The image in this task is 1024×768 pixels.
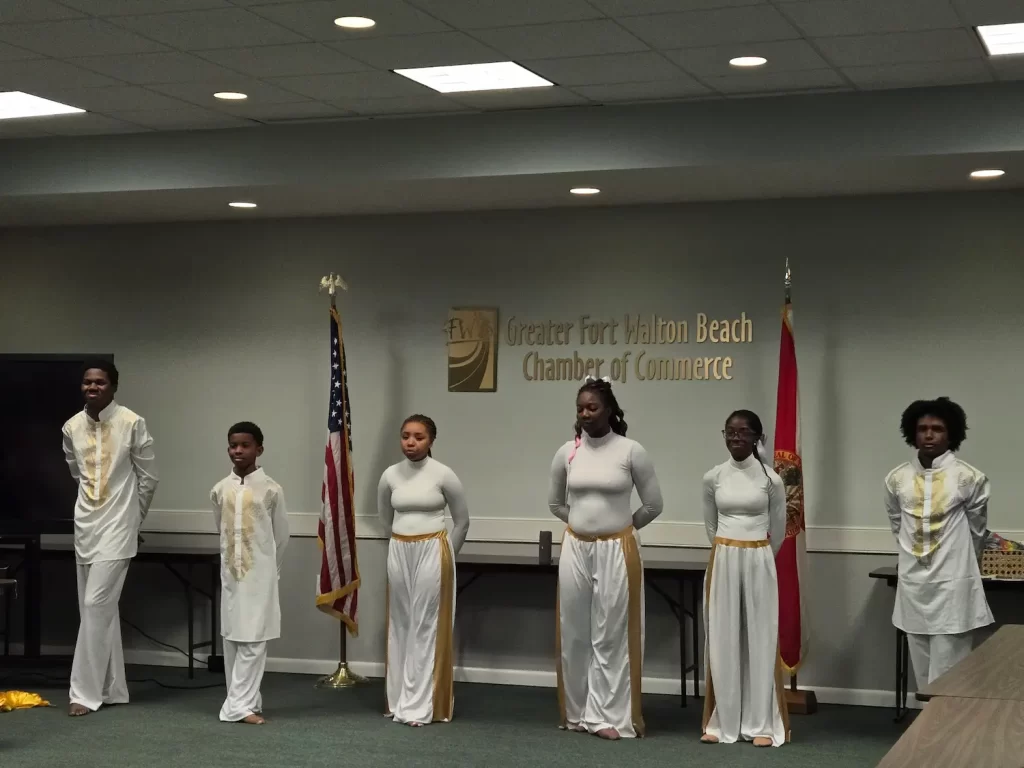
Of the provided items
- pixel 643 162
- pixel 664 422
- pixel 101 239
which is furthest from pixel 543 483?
pixel 101 239

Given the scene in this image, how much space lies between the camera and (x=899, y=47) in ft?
18.5

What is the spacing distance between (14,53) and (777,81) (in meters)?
3.22

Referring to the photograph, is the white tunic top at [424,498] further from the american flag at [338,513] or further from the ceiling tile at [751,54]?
the ceiling tile at [751,54]

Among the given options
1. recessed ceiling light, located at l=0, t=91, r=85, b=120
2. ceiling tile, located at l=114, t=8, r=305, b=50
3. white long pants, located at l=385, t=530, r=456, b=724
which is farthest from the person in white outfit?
recessed ceiling light, located at l=0, t=91, r=85, b=120

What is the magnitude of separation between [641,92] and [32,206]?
367 centimetres

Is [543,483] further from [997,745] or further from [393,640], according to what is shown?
[997,745]

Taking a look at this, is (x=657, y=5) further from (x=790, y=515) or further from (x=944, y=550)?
(x=790, y=515)

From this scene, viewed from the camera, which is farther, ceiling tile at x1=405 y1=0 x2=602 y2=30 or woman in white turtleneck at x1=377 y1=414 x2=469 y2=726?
woman in white turtleneck at x1=377 y1=414 x2=469 y2=726

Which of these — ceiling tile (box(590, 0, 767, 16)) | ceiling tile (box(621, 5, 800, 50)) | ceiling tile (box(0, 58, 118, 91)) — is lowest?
ceiling tile (box(621, 5, 800, 50))

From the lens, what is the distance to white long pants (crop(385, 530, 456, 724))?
6.78 m

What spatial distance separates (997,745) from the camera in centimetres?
288

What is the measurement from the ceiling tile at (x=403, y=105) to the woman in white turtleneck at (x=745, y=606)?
6.56ft

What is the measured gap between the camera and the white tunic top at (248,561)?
263 inches

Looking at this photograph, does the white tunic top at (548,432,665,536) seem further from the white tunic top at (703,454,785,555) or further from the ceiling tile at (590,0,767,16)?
the ceiling tile at (590,0,767,16)
